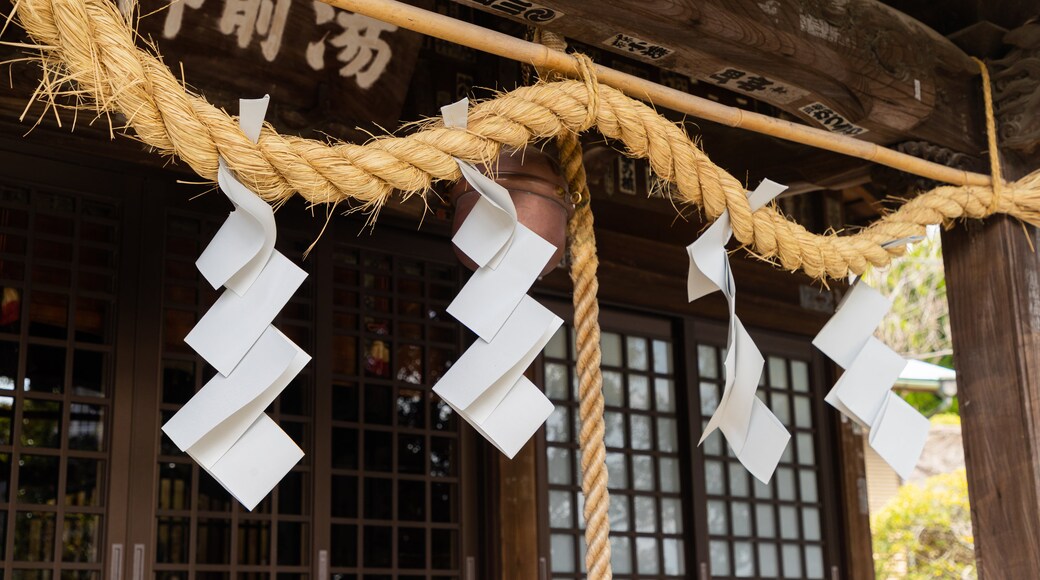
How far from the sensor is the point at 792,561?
5645mm

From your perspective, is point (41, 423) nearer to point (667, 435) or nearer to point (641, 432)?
point (641, 432)

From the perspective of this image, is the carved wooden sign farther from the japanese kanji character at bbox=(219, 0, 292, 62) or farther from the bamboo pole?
the bamboo pole

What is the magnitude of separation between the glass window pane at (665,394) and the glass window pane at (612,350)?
0.82 feet

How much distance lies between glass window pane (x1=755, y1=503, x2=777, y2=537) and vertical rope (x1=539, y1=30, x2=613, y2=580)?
3.09 m

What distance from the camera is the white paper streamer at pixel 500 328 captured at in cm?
237

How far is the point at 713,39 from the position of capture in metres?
3.11

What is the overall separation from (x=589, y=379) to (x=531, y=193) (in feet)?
1.53

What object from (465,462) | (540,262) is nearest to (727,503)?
(465,462)

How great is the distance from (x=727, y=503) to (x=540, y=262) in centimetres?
326

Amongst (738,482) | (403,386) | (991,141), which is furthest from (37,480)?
(991,141)

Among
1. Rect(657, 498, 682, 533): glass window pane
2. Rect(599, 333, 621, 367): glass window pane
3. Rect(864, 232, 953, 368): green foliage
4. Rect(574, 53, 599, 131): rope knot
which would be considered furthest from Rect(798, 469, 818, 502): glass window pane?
Rect(864, 232, 953, 368): green foliage

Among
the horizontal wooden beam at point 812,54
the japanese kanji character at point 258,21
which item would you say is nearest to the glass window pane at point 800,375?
the horizontal wooden beam at point 812,54

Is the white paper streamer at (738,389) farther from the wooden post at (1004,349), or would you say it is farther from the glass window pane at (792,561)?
the glass window pane at (792,561)

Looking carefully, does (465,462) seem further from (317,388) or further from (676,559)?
(676,559)
